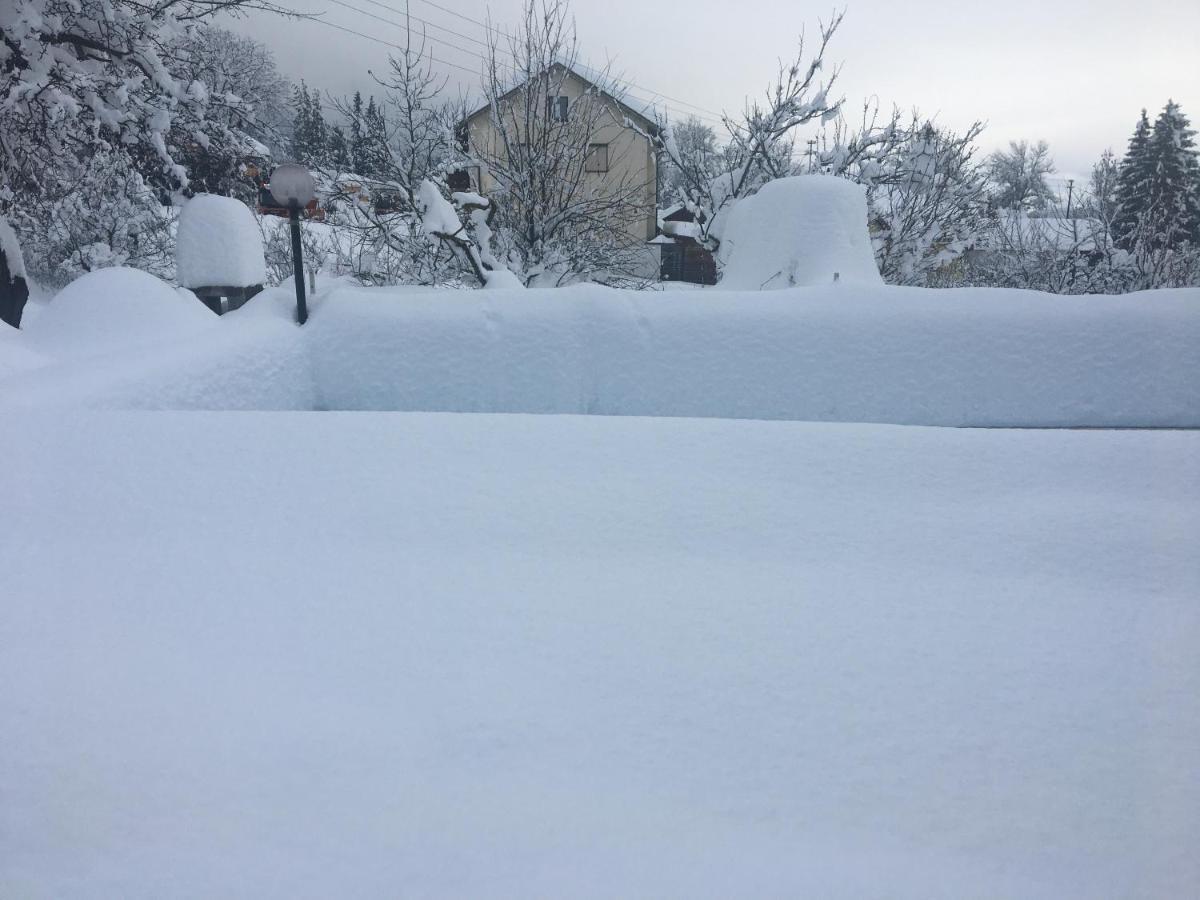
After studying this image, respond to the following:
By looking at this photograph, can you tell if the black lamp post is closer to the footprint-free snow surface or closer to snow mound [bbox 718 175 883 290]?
the footprint-free snow surface

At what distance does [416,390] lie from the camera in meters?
4.14

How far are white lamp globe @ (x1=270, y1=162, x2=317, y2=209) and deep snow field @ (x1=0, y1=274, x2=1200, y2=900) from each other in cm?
220


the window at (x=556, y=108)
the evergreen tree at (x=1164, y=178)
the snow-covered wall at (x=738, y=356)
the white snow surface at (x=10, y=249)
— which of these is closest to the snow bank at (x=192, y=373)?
the snow-covered wall at (x=738, y=356)

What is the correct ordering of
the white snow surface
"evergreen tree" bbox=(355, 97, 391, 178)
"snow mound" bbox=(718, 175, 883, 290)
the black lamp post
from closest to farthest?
1. the black lamp post
2. "snow mound" bbox=(718, 175, 883, 290)
3. the white snow surface
4. "evergreen tree" bbox=(355, 97, 391, 178)

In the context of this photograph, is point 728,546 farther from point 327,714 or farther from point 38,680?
point 38,680

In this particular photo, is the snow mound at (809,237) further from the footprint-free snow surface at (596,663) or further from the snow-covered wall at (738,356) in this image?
the footprint-free snow surface at (596,663)

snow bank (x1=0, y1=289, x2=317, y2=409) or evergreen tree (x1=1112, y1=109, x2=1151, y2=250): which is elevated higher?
evergreen tree (x1=1112, y1=109, x2=1151, y2=250)

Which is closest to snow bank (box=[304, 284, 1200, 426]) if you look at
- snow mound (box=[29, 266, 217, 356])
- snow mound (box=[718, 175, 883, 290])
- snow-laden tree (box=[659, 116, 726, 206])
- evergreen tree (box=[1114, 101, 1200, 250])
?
snow mound (box=[29, 266, 217, 356])

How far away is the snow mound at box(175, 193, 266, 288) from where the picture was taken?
5.22m

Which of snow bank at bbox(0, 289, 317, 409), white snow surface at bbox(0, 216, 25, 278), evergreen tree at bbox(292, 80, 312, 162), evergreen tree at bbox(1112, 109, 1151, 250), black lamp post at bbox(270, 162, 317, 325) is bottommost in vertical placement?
snow bank at bbox(0, 289, 317, 409)

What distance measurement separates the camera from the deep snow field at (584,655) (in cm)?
125

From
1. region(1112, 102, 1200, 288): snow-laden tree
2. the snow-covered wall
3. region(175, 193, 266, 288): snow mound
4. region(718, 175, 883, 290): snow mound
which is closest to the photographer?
the snow-covered wall

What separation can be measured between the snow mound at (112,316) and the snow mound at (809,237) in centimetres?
458

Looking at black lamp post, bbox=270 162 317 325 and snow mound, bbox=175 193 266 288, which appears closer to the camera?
black lamp post, bbox=270 162 317 325
